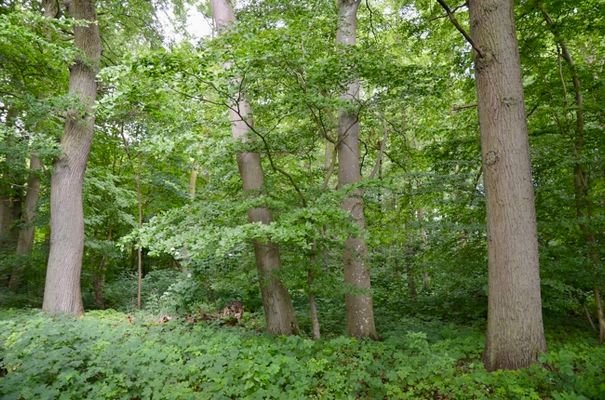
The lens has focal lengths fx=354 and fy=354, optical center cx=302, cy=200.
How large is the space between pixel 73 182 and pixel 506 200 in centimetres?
711

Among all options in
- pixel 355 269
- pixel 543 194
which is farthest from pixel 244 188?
pixel 543 194

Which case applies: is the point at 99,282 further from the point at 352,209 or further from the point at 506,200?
the point at 506,200

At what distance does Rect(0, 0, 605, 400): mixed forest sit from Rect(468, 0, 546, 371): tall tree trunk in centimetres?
2

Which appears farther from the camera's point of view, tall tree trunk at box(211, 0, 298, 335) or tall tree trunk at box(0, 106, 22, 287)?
tall tree trunk at box(0, 106, 22, 287)

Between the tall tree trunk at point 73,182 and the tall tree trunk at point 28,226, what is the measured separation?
2.87 m

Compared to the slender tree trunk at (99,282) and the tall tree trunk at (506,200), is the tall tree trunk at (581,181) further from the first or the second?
the slender tree trunk at (99,282)

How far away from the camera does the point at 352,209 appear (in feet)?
17.1

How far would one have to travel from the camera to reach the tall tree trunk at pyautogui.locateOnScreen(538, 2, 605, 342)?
4590 mm

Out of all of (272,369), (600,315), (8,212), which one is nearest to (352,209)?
(272,369)

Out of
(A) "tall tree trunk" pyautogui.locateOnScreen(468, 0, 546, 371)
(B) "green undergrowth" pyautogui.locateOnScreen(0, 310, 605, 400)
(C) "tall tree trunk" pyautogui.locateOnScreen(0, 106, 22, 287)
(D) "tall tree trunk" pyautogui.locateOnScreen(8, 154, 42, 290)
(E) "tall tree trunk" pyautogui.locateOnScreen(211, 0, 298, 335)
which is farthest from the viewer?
(C) "tall tree trunk" pyautogui.locateOnScreen(0, 106, 22, 287)

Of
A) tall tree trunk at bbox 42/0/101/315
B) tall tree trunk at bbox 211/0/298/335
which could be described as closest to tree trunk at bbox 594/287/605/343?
tall tree trunk at bbox 211/0/298/335

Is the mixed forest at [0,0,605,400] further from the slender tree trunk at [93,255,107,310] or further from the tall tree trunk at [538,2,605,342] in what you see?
the slender tree trunk at [93,255,107,310]

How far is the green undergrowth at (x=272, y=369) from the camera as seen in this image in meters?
3.14

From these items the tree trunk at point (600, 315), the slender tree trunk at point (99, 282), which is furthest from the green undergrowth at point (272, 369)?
the slender tree trunk at point (99, 282)
